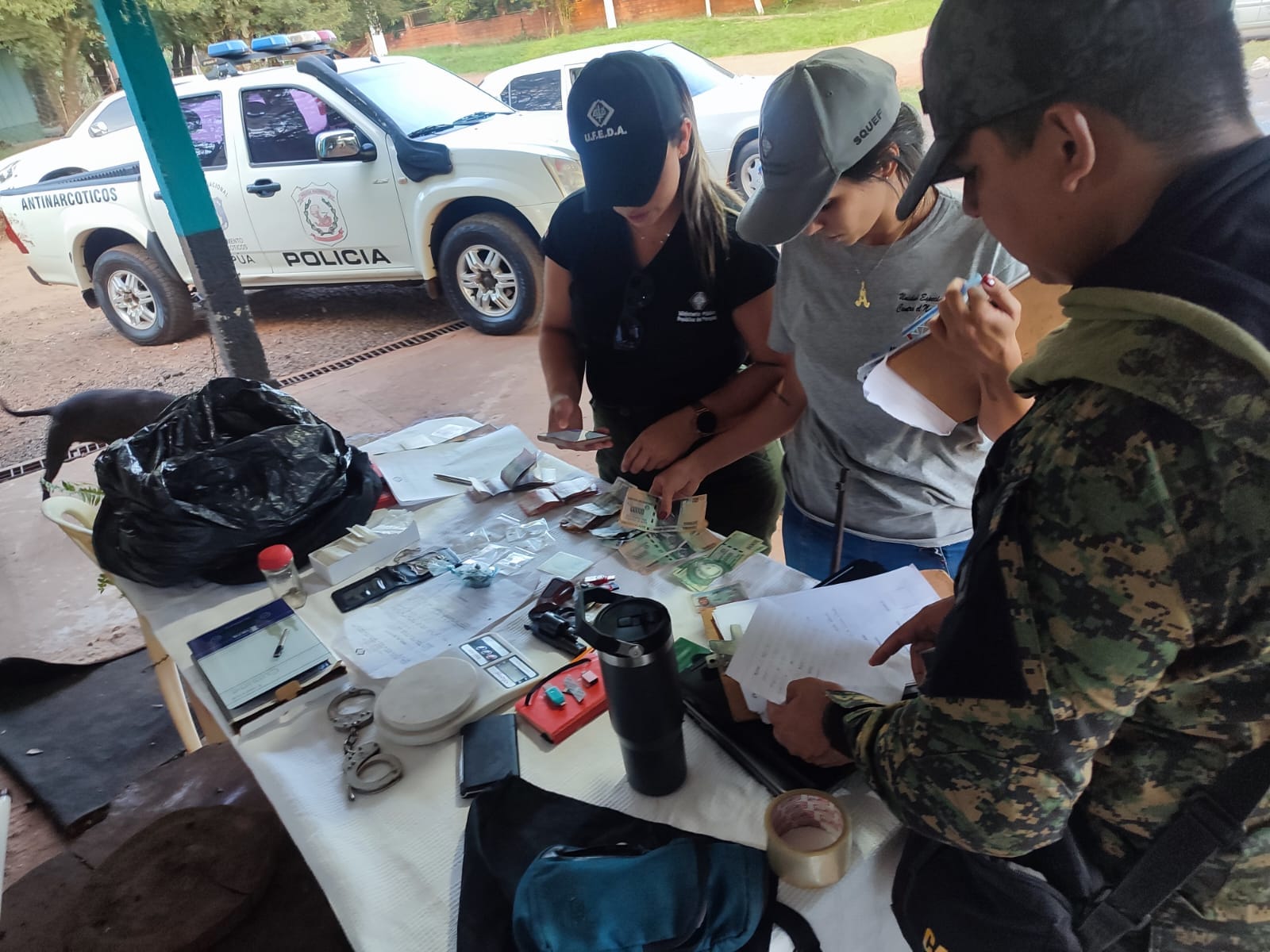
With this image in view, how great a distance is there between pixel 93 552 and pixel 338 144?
12.4 feet

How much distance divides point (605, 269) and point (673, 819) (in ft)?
3.87

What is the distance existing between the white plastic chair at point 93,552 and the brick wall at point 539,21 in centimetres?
575

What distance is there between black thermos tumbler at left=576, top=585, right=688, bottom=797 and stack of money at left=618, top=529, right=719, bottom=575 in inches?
20.7

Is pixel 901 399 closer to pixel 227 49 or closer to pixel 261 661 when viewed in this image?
pixel 261 661

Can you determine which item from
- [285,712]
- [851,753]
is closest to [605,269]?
[285,712]

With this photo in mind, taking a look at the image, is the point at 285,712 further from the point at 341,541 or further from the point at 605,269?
the point at 605,269

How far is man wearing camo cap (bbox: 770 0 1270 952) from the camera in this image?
53cm

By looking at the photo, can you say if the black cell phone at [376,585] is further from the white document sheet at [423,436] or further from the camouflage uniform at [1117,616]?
the camouflage uniform at [1117,616]

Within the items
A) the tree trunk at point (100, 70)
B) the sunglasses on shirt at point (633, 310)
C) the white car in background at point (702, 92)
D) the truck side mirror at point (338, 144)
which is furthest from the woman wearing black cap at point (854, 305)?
the tree trunk at point (100, 70)

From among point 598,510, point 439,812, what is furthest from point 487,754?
point 598,510

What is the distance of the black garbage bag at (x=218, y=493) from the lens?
1.52 metres

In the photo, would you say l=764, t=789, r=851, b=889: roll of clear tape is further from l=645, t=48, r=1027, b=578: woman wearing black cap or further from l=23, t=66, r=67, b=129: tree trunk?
l=23, t=66, r=67, b=129: tree trunk

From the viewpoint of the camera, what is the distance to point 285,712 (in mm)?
1208

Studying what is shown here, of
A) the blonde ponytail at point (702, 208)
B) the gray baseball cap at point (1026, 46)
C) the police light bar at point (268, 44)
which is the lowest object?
the blonde ponytail at point (702, 208)
